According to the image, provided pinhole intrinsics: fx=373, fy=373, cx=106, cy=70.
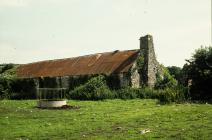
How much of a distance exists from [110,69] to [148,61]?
4.46m

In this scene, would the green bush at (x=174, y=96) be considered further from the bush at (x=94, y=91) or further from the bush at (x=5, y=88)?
the bush at (x=5, y=88)

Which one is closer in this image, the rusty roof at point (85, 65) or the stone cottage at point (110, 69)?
the stone cottage at point (110, 69)

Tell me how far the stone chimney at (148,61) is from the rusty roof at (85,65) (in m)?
1.12

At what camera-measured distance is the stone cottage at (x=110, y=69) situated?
41344 mm

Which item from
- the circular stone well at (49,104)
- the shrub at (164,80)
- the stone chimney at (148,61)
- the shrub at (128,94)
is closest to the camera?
the circular stone well at (49,104)

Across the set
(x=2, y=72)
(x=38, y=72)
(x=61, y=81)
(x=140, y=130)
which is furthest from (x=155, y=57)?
(x=140, y=130)

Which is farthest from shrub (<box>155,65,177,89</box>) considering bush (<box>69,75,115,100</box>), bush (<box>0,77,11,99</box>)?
bush (<box>0,77,11,99</box>)

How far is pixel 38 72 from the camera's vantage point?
53125 millimetres

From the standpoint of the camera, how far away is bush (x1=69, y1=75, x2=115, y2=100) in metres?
36.4

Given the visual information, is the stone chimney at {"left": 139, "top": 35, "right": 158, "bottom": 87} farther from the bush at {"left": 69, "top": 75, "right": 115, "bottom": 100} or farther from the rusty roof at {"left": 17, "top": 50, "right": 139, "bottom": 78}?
the bush at {"left": 69, "top": 75, "right": 115, "bottom": 100}

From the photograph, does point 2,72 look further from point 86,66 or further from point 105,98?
point 105,98

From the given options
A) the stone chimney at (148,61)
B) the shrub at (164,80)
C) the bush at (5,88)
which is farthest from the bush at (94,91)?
the bush at (5,88)

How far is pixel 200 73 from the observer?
3042 cm

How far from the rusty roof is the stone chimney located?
1119mm
